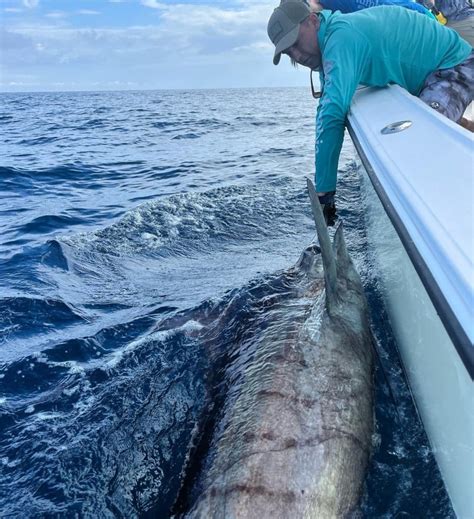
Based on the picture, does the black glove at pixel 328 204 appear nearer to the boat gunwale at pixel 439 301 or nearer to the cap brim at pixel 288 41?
the cap brim at pixel 288 41

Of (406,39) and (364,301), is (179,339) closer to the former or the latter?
(364,301)

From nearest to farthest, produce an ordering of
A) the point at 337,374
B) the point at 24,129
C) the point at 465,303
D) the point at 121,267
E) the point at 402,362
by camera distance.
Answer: the point at 465,303 → the point at 337,374 → the point at 402,362 → the point at 121,267 → the point at 24,129

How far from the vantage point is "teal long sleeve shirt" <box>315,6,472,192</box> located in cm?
336

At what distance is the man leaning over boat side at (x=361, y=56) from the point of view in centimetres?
338

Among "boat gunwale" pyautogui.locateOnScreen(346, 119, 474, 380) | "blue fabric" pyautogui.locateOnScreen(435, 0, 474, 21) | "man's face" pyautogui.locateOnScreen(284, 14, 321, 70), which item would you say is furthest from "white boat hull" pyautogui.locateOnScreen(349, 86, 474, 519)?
"blue fabric" pyautogui.locateOnScreen(435, 0, 474, 21)

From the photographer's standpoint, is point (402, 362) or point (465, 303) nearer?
point (465, 303)

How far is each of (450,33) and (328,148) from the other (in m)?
1.21

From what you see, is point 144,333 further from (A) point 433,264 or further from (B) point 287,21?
(A) point 433,264

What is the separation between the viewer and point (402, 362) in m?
2.95

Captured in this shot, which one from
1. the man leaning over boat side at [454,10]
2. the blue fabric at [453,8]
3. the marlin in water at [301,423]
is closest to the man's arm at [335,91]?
the marlin in water at [301,423]

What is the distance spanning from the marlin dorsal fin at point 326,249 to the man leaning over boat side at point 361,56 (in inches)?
33.8

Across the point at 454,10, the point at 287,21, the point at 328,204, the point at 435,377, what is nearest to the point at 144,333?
the point at 328,204

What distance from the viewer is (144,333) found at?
12.7 feet

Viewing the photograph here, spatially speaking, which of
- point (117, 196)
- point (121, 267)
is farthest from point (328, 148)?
point (117, 196)
